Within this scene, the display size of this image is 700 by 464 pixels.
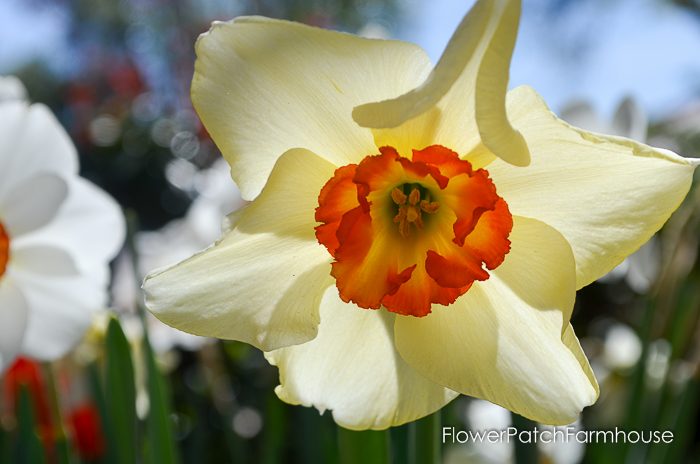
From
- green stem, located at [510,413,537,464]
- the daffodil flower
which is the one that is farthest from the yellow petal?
green stem, located at [510,413,537,464]

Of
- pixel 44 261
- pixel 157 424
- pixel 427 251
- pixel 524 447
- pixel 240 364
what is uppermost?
pixel 427 251

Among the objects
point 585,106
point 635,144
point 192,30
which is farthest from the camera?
point 192,30

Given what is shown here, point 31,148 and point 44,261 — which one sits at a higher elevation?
point 31,148

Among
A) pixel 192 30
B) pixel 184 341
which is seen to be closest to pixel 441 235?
pixel 184 341

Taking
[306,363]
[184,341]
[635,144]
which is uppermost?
[635,144]

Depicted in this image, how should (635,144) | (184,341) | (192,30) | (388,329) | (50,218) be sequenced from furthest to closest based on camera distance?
(192,30) → (184,341) → (50,218) → (388,329) → (635,144)

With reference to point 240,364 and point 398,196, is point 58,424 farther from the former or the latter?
point 240,364

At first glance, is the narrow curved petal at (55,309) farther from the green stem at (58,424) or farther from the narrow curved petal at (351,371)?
the narrow curved petal at (351,371)

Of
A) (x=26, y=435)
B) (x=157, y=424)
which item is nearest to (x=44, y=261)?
(x=26, y=435)

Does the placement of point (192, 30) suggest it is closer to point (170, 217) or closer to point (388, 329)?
point (170, 217)
